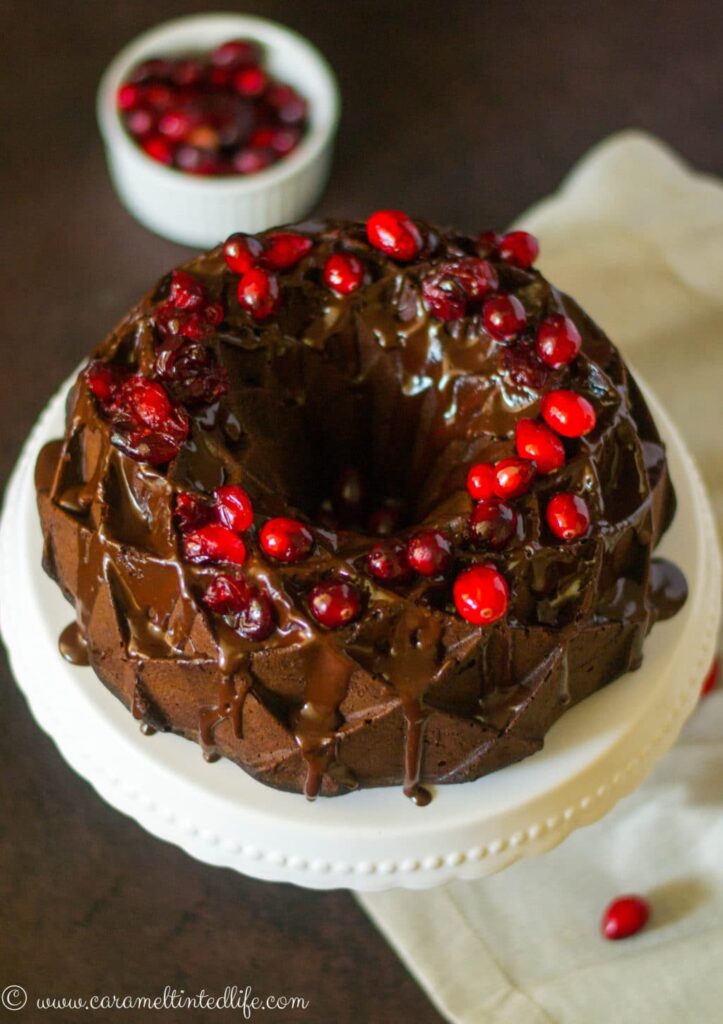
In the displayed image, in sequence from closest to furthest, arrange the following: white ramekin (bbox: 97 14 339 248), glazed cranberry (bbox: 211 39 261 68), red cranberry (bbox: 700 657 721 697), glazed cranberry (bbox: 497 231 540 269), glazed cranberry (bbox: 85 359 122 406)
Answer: glazed cranberry (bbox: 85 359 122 406)
glazed cranberry (bbox: 497 231 540 269)
red cranberry (bbox: 700 657 721 697)
white ramekin (bbox: 97 14 339 248)
glazed cranberry (bbox: 211 39 261 68)

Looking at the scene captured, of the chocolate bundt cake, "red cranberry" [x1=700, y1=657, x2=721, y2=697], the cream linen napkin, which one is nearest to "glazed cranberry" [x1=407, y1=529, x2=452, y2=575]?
the chocolate bundt cake

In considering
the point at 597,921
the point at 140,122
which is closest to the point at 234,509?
the point at 597,921

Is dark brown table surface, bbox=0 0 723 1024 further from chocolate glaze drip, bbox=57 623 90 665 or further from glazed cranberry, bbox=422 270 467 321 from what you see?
glazed cranberry, bbox=422 270 467 321

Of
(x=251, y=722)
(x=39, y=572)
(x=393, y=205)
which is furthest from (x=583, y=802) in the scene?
(x=393, y=205)

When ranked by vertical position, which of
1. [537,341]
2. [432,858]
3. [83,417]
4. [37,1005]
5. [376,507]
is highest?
[537,341]

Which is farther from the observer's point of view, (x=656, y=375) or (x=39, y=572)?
(x=656, y=375)

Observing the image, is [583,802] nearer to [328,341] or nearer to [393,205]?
[328,341]

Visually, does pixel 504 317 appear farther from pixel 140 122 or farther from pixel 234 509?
pixel 140 122

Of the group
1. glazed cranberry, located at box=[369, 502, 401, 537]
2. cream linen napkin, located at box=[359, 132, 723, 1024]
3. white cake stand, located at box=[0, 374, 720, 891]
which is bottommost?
cream linen napkin, located at box=[359, 132, 723, 1024]
